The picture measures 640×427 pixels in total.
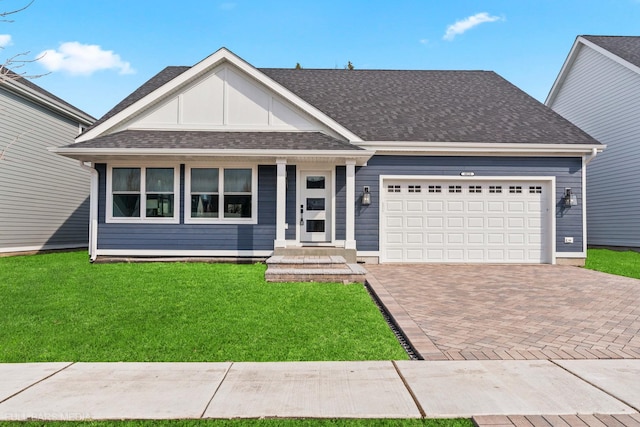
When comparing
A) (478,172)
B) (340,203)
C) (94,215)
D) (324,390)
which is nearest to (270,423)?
(324,390)

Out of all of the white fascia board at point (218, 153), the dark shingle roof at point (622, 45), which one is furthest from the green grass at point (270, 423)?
the dark shingle roof at point (622, 45)

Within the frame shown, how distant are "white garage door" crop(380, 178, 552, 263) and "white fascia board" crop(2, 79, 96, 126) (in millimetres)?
12676

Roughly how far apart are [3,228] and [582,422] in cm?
1589

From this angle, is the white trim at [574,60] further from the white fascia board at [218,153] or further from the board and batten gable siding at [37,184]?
the board and batten gable siding at [37,184]

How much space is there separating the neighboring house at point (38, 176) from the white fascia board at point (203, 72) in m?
3.17

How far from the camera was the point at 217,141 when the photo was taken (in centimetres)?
1015

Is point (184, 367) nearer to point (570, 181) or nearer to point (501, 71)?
point (570, 181)

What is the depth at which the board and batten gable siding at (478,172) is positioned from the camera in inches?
430

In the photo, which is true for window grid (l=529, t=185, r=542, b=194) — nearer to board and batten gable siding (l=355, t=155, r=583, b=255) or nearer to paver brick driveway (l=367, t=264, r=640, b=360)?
board and batten gable siding (l=355, t=155, r=583, b=255)

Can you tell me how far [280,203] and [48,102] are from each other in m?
10.7

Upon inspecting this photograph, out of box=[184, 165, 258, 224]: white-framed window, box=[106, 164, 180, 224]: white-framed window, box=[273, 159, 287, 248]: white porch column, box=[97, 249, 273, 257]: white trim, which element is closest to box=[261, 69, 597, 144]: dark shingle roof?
box=[273, 159, 287, 248]: white porch column

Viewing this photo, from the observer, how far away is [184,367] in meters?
3.60

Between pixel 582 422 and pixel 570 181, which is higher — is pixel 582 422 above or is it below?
below

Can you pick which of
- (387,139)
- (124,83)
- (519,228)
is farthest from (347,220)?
(124,83)
